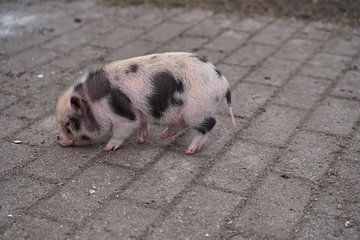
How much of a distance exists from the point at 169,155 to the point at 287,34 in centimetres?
323

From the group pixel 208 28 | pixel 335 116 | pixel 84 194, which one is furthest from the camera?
pixel 208 28

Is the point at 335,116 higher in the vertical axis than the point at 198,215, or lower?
lower

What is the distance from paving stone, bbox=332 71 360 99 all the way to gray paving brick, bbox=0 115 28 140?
9.87 feet

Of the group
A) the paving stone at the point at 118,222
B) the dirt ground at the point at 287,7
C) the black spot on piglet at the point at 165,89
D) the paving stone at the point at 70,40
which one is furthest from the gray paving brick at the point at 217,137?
the dirt ground at the point at 287,7

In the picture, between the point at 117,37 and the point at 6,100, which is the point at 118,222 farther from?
the point at 117,37

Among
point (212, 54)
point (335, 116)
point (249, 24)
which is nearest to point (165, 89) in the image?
point (335, 116)

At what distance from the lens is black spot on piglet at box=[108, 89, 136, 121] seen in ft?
13.5

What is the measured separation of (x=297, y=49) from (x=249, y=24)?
1.03 metres

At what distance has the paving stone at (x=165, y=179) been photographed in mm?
3785

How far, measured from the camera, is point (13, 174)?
4051 millimetres

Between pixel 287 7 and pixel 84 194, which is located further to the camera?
pixel 287 7

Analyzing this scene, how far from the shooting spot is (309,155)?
14.1 feet

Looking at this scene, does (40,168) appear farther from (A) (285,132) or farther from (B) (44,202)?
(A) (285,132)

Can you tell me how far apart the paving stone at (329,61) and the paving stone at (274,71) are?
218mm
